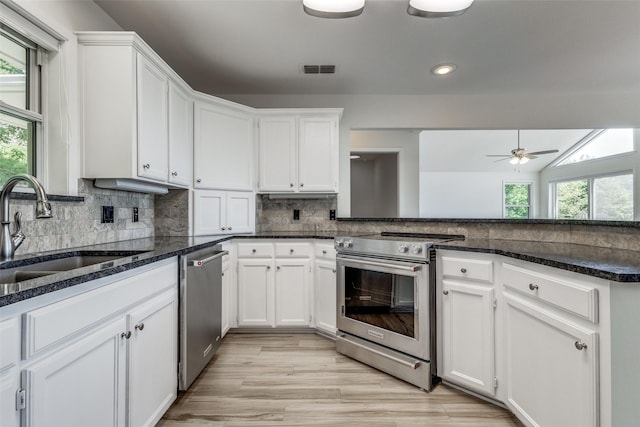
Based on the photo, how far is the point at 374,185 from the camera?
7.47 meters

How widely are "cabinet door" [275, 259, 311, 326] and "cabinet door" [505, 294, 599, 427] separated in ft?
5.23

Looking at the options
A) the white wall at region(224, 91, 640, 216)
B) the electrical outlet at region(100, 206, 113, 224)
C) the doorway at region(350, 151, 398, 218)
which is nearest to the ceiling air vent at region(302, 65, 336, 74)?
the white wall at region(224, 91, 640, 216)

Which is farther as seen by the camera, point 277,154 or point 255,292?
point 277,154

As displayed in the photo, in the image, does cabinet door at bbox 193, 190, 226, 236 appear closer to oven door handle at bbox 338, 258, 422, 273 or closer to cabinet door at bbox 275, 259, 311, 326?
cabinet door at bbox 275, 259, 311, 326

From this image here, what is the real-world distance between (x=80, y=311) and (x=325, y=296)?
75.3 inches

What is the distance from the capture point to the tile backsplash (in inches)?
62.6

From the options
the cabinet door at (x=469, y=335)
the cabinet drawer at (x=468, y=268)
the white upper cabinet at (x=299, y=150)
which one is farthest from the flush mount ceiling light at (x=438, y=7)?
the cabinet door at (x=469, y=335)

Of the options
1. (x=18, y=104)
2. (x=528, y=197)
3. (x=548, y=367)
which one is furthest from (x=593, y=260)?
(x=528, y=197)

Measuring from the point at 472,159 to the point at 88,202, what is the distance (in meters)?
8.54

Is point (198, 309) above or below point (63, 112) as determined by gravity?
below

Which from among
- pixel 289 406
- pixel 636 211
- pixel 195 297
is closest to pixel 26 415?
pixel 195 297

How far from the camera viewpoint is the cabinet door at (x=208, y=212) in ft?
9.01

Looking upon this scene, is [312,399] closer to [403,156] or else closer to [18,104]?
[18,104]

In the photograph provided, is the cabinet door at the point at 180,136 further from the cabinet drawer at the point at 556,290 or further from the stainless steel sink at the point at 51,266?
the cabinet drawer at the point at 556,290
